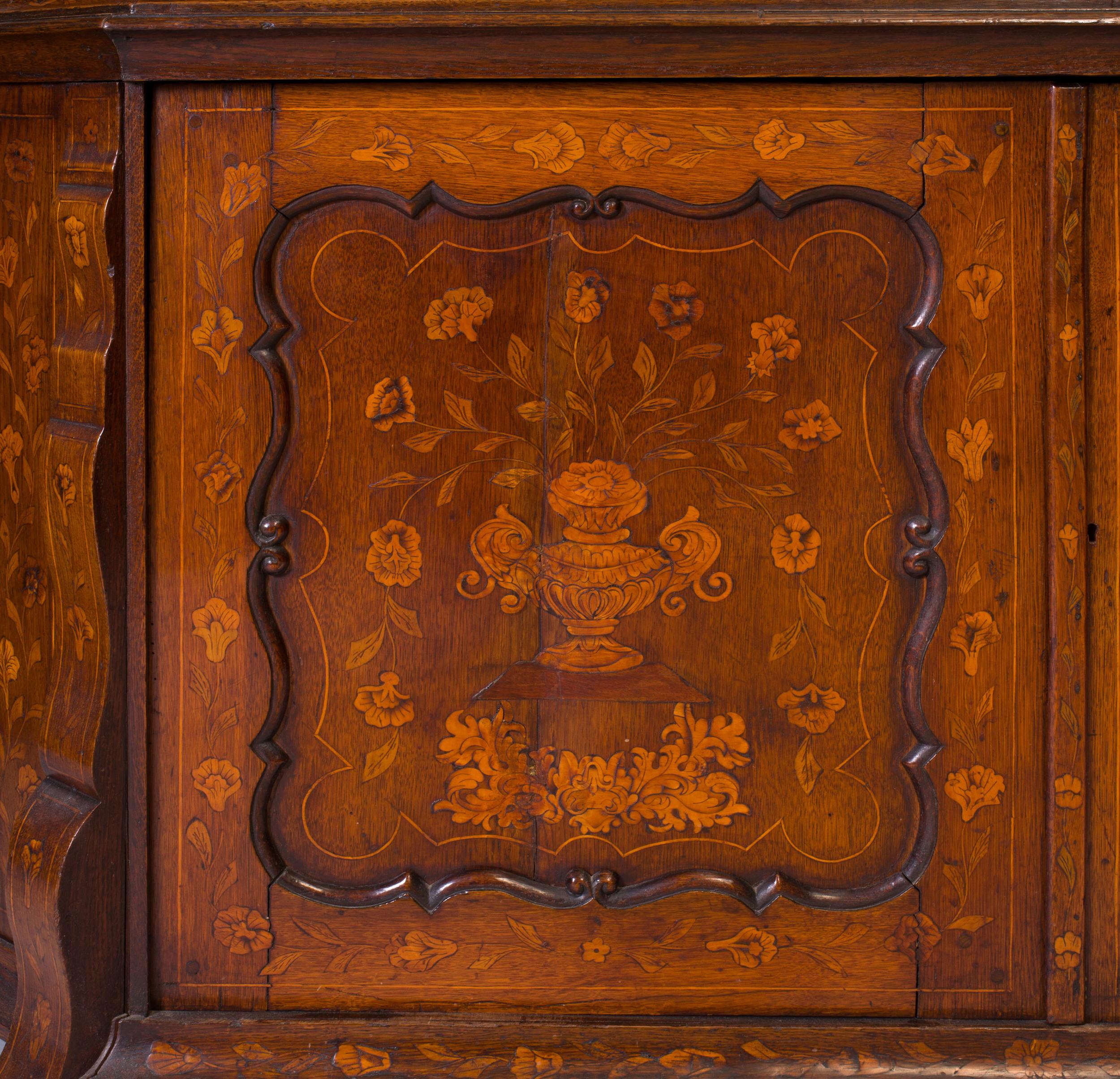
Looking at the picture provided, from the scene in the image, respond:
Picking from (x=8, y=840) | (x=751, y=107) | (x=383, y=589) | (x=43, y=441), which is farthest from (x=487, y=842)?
(x=751, y=107)

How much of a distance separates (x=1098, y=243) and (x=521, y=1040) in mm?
1260

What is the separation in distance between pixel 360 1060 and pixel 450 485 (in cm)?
75

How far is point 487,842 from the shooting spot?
1327 millimetres

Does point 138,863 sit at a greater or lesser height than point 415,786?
lesser

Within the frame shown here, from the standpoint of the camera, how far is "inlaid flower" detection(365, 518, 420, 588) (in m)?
1.31

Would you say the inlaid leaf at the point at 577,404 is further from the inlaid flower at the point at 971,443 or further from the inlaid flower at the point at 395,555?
the inlaid flower at the point at 971,443

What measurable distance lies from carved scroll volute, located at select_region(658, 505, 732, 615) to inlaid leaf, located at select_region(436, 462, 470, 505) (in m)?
0.27

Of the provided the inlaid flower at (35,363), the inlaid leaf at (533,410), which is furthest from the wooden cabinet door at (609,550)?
the inlaid flower at (35,363)

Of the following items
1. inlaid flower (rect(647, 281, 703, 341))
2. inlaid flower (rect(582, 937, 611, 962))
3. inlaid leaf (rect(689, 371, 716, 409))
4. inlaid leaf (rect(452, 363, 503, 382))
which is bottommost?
inlaid flower (rect(582, 937, 611, 962))

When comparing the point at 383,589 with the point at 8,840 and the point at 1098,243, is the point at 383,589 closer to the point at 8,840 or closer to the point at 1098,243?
the point at 8,840

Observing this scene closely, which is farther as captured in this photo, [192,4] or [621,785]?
[621,785]

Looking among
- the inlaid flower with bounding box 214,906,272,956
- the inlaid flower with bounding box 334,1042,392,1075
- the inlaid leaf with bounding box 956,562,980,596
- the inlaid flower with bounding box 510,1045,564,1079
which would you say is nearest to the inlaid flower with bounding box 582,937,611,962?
the inlaid flower with bounding box 510,1045,564,1079

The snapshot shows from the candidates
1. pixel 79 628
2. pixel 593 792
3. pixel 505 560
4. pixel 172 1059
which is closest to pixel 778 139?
pixel 505 560

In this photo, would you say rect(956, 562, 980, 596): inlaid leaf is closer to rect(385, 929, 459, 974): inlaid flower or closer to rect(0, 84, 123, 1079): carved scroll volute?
rect(385, 929, 459, 974): inlaid flower
